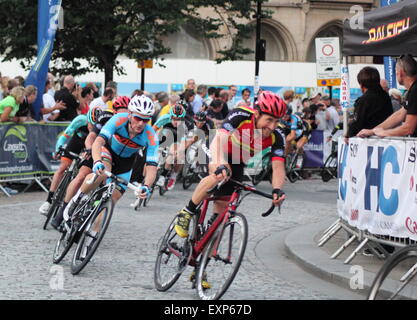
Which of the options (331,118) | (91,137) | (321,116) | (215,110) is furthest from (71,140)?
(331,118)

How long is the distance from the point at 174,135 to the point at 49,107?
2.63 m

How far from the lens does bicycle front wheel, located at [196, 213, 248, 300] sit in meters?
7.38

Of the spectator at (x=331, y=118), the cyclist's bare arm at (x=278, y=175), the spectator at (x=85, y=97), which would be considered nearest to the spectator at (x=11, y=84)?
the spectator at (x=85, y=97)

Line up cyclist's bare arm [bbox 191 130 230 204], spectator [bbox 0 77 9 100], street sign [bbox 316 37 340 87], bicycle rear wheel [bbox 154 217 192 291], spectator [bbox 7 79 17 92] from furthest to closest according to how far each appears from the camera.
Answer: street sign [bbox 316 37 340 87] < spectator [bbox 0 77 9 100] < spectator [bbox 7 79 17 92] < bicycle rear wheel [bbox 154 217 192 291] < cyclist's bare arm [bbox 191 130 230 204]

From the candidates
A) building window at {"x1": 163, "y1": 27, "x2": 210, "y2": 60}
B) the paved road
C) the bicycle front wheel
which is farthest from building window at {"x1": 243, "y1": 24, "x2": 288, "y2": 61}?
the bicycle front wheel

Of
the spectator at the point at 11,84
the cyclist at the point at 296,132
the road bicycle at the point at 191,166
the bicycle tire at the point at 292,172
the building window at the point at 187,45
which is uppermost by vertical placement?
the building window at the point at 187,45

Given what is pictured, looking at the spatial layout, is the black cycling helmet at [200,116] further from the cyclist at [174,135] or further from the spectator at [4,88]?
the spectator at [4,88]

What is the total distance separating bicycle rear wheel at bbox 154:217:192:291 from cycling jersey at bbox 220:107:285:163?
0.84 m

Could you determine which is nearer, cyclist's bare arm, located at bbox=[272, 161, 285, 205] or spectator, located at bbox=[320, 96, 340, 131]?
cyclist's bare arm, located at bbox=[272, 161, 285, 205]

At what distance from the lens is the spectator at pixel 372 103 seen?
11.2 m

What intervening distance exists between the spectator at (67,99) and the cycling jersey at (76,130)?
19.7 ft

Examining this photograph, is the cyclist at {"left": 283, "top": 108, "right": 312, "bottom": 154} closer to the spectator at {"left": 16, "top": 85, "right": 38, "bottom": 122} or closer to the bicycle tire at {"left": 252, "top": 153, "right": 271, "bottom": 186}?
the bicycle tire at {"left": 252, "top": 153, "right": 271, "bottom": 186}

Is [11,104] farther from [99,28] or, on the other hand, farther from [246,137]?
[99,28]

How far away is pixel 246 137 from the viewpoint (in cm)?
802
